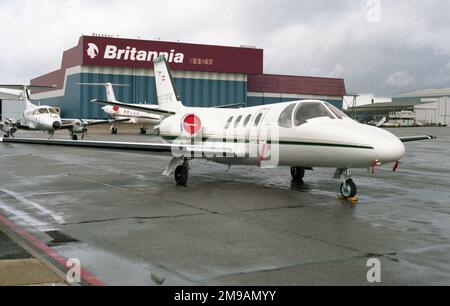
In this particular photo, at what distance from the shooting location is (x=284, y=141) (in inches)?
480

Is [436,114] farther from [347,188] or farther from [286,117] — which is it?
[347,188]

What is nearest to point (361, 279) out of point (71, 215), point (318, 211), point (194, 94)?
point (318, 211)

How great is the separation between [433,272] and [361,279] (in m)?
1.07

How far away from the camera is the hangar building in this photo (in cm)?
6442

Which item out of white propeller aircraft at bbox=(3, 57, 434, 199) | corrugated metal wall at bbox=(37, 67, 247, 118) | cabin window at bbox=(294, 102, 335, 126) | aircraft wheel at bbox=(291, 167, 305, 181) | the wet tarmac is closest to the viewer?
the wet tarmac

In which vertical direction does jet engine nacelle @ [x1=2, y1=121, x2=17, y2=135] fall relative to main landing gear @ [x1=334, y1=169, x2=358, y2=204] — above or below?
above

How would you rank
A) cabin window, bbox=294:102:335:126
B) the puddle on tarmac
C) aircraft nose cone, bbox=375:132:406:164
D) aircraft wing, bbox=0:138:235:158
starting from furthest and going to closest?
1. aircraft wing, bbox=0:138:235:158
2. cabin window, bbox=294:102:335:126
3. aircraft nose cone, bbox=375:132:406:164
4. the puddle on tarmac

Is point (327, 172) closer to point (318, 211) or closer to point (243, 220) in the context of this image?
point (318, 211)

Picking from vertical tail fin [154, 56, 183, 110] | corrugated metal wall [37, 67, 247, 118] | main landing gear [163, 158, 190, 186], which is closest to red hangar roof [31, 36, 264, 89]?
corrugated metal wall [37, 67, 247, 118]

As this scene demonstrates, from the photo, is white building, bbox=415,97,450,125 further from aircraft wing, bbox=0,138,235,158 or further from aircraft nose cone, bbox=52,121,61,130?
aircraft wing, bbox=0,138,235,158

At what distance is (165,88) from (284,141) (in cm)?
842

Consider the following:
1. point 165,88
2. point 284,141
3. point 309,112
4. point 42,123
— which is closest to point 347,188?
point 284,141

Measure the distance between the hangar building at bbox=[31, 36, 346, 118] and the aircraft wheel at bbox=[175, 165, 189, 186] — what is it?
52644mm

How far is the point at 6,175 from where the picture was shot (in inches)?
621
